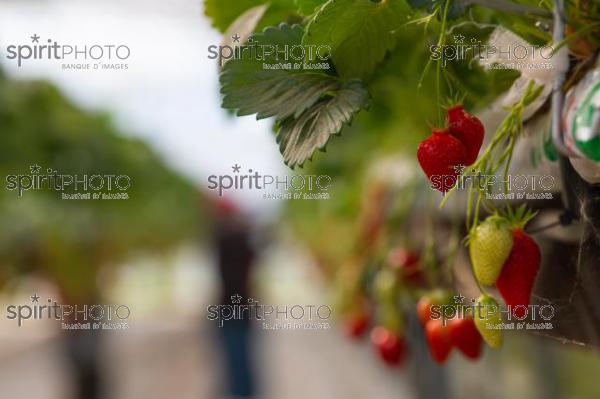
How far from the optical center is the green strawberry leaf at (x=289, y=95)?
1.33ft

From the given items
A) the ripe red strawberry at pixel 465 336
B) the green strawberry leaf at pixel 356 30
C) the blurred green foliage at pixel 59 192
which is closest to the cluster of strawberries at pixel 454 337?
the ripe red strawberry at pixel 465 336

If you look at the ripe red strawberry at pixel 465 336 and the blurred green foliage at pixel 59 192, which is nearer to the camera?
the ripe red strawberry at pixel 465 336

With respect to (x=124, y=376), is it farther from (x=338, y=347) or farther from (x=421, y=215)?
(x=421, y=215)

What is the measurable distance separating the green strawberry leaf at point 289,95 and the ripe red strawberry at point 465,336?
0.83 ft

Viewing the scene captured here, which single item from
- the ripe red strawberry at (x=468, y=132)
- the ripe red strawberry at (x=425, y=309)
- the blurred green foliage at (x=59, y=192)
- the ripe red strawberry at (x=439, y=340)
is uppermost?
the blurred green foliage at (x=59, y=192)

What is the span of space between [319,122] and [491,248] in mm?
124

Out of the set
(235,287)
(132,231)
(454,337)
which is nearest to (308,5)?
(454,337)

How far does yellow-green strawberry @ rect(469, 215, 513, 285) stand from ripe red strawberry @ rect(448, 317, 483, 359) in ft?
0.58

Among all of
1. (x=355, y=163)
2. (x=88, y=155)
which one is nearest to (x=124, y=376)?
(x=88, y=155)

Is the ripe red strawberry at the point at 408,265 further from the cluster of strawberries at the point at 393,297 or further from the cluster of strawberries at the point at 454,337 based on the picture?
the cluster of strawberries at the point at 454,337

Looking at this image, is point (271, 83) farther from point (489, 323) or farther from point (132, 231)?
point (132, 231)

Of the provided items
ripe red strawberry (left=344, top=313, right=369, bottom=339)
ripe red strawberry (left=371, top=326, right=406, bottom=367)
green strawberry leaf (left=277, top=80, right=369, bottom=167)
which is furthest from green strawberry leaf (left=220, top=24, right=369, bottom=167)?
ripe red strawberry (left=344, top=313, right=369, bottom=339)

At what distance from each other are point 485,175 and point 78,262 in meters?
4.27

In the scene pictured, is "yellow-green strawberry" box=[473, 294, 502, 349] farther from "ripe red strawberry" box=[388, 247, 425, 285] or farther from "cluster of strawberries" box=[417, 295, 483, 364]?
"ripe red strawberry" box=[388, 247, 425, 285]
